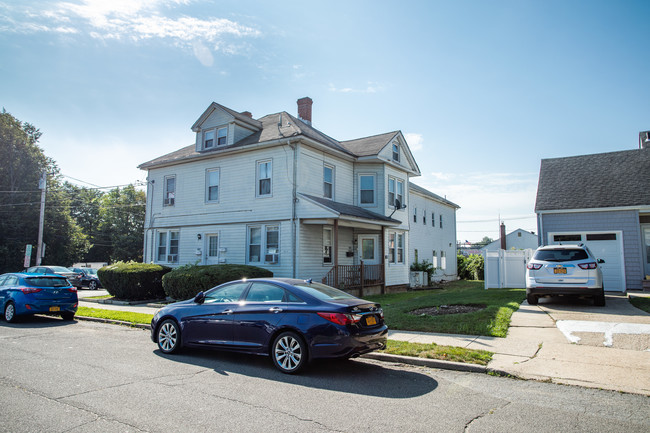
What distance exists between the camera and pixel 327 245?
1920 cm

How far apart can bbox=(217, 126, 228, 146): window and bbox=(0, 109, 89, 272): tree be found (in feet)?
71.7

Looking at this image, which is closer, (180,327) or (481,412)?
(481,412)

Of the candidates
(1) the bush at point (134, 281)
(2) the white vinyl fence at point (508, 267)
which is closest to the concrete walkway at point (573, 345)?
(2) the white vinyl fence at point (508, 267)

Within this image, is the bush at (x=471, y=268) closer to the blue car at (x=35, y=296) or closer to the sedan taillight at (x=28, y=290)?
the blue car at (x=35, y=296)

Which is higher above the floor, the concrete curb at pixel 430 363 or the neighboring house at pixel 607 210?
the neighboring house at pixel 607 210

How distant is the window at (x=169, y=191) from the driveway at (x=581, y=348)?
1725cm

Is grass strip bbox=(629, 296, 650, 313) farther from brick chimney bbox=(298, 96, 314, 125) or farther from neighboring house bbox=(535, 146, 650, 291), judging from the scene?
brick chimney bbox=(298, 96, 314, 125)

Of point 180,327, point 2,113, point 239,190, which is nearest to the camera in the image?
point 180,327

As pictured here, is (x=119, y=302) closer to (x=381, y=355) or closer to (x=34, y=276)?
(x=34, y=276)

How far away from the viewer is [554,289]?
11.9 m

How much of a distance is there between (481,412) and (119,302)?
15.9 meters

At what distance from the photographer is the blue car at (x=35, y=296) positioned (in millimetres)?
11914

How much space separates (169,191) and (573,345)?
19.7 metres

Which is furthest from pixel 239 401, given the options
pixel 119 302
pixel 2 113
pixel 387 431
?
pixel 2 113
